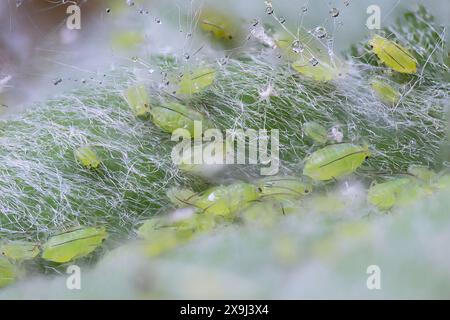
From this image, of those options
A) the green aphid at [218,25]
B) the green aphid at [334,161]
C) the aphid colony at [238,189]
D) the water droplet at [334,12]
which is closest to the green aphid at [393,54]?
the aphid colony at [238,189]

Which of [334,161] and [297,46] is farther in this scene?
A: [297,46]

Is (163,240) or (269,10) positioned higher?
(269,10)

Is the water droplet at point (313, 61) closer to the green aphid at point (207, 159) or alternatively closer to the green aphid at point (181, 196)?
the green aphid at point (207, 159)

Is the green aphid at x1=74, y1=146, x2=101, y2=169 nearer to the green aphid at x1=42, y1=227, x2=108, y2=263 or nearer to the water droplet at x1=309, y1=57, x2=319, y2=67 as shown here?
the green aphid at x1=42, y1=227, x2=108, y2=263

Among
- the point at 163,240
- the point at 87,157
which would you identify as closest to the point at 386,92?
the point at 163,240

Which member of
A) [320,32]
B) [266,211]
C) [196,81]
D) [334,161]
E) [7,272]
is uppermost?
[320,32]

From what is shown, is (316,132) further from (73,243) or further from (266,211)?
(73,243)
